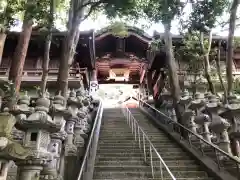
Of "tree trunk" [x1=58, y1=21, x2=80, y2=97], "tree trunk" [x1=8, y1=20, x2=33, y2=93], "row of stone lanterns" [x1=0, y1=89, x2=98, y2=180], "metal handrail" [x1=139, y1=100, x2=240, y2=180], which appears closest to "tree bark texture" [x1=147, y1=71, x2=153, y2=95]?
"metal handrail" [x1=139, y1=100, x2=240, y2=180]

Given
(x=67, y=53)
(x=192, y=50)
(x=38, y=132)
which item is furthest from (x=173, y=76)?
(x=38, y=132)

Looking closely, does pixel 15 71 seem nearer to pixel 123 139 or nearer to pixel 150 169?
Answer: pixel 123 139

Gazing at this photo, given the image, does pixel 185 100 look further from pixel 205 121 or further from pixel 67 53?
pixel 67 53

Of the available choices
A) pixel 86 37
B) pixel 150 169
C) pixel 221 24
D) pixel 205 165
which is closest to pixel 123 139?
pixel 150 169

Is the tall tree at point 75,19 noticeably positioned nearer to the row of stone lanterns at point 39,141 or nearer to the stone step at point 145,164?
the row of stone lanterns at point 39,141

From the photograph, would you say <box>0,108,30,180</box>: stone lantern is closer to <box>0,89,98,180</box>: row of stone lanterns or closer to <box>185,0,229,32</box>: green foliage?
<box>0,89,98,180</box>: row of stone lanterns

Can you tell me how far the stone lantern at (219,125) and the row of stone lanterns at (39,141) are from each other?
11.7 ft

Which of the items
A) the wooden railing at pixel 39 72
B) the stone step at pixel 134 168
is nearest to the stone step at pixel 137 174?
the stone step at pixel 134 168

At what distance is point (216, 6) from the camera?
789 cm

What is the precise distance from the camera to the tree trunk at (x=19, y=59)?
29.1 feet

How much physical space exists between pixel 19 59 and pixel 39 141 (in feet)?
19.0

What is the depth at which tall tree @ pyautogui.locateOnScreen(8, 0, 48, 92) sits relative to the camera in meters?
7.97

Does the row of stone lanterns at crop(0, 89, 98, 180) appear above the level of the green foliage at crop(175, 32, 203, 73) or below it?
below

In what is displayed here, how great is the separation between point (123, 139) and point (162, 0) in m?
4.88
